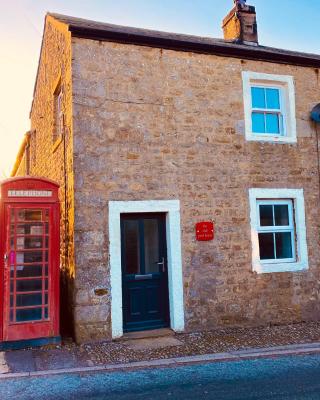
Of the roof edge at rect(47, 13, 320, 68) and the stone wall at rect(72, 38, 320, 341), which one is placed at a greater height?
the roof edge at rect(47, 13, 320, 68)

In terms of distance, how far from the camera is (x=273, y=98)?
9344mm

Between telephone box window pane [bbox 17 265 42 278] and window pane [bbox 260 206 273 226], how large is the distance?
4840 mm

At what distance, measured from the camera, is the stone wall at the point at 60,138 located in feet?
25.3

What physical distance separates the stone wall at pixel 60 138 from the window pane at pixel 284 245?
4594 mm

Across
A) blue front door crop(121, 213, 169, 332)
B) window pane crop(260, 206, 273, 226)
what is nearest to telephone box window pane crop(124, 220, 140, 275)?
blue front door crop(121, 213, 169, 332)

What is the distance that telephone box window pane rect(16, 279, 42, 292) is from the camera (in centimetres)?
676

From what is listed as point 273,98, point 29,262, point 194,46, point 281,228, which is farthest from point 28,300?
point 273,98

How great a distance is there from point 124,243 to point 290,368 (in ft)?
12.3

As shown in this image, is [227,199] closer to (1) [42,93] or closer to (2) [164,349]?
(2) [164,349]

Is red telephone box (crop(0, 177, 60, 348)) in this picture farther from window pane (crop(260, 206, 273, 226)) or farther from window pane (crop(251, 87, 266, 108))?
window pane (crop(251, 87, 266, 108))

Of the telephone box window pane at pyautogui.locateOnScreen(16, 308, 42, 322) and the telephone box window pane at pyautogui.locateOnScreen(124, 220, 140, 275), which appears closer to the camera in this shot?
the telephone box window pane at pyautogui.locateOnScreen(16, 308, 42, 322)

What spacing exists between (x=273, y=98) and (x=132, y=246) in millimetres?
4879

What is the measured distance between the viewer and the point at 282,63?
30.6 ft

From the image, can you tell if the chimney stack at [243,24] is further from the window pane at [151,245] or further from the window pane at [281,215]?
the window pane at [151,245]
